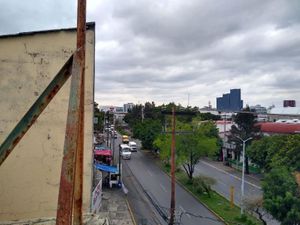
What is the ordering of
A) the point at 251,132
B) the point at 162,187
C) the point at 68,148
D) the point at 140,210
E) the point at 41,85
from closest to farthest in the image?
the point at 68,148 < the point at 41,85 < the point at 140,210 < the point at 162,187 < the point at 251,132

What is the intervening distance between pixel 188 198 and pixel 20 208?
819 inches

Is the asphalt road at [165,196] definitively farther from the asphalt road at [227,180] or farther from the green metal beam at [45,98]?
the green metal beam at [45,98]

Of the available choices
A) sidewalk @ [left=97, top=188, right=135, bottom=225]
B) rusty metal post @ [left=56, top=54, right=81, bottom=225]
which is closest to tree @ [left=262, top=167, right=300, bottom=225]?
sidewalk @ [left=97, top=188, right=135, bottom=225]

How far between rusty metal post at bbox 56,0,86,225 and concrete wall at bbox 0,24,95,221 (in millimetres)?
5879

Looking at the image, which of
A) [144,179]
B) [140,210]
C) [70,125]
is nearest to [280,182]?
[140,210]

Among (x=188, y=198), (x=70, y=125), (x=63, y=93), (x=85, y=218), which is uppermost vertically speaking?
(x=63, y=93)

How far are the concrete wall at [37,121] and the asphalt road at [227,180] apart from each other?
1671cm

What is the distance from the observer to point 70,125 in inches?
121

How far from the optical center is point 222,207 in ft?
85.0

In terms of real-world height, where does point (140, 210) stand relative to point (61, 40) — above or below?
below

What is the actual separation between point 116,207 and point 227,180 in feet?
51.0

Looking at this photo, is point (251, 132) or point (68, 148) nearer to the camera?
point (68, 148)

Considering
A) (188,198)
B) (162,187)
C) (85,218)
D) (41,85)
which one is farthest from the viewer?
(162,187)

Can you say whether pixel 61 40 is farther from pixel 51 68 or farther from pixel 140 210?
pixel 140 210
